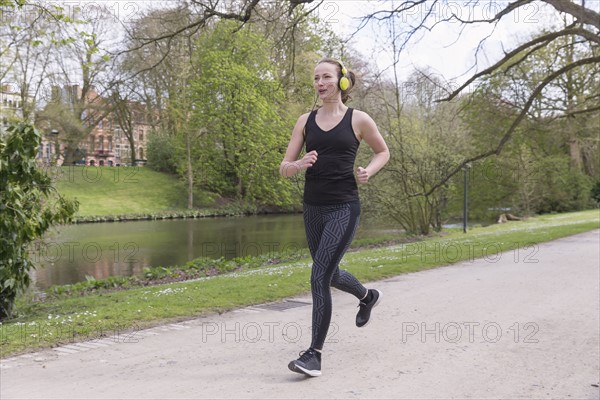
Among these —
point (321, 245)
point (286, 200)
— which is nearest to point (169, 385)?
point (321, 245)

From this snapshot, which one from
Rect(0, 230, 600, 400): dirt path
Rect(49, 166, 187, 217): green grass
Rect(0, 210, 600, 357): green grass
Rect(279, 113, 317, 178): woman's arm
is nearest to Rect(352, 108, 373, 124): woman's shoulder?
Rect(279, 113, 317, 178): woman's arm

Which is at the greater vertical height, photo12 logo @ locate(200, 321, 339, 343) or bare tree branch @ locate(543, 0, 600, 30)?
bare tree branch @ locate(543, 0, 600, 30)

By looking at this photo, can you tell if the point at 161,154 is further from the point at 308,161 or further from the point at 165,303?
the point at 308,161

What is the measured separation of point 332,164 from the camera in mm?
4211

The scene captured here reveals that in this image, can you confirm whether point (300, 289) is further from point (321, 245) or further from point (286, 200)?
point (286, 200)

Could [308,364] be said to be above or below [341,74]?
below

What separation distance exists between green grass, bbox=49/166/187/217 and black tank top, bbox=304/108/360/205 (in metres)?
34.4

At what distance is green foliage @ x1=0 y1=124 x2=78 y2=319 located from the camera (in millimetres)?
7766

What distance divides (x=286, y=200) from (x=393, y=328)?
101 feet

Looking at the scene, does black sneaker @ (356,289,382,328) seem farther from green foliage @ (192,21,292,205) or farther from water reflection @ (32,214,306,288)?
green foliage @ (192,21,292,205)

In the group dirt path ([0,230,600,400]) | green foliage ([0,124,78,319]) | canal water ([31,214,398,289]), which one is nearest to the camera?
dirt path ([0,230,600,400])

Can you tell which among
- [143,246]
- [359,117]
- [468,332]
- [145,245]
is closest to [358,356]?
[468,332]

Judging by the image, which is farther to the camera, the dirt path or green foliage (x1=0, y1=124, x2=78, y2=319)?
green foliage (x1=0, y1=124, x2=78, y2=319)

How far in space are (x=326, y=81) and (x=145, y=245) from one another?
63.9 ft
